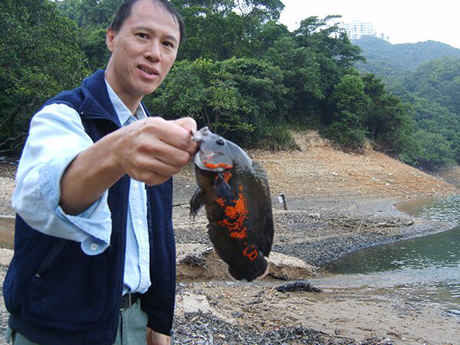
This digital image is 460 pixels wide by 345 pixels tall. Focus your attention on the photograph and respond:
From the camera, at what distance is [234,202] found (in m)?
1.60

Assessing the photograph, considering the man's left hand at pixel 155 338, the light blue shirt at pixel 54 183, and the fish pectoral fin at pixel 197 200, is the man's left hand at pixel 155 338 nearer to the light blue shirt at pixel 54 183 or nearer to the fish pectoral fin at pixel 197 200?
the fish pectoral fin at pixel 197 200

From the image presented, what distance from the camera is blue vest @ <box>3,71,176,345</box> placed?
59.7 inches

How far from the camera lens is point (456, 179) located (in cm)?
4466

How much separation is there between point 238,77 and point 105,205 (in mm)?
26466

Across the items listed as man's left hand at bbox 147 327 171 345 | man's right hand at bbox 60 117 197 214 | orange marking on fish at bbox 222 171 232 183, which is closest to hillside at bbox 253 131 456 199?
man's left hand at bbox 147 327 171 345

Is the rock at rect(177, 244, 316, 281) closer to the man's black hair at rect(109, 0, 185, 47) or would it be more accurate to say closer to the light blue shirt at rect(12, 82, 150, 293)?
the man's black hair at rect(109, 0, 185, 47)

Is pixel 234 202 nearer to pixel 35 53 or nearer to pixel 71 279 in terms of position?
pixel 71 279

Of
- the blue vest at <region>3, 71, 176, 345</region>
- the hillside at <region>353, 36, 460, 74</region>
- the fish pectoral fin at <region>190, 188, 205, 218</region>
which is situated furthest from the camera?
the hillside at <region>353, 36, 460, 74</region>

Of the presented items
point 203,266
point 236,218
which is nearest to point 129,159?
point 236,218

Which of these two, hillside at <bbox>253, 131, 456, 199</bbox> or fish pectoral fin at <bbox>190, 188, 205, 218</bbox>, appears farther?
hillside at <bbox>253, 131, 456, 199</bbox>

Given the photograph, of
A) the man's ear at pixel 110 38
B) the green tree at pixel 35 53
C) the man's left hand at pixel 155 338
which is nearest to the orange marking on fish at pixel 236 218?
the man's left hand at pixel 155 338

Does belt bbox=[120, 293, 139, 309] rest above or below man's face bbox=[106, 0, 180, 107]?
below

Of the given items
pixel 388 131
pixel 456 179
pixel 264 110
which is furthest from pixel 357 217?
pixel 456 179

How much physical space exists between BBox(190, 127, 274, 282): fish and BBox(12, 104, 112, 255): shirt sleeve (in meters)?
0.39
